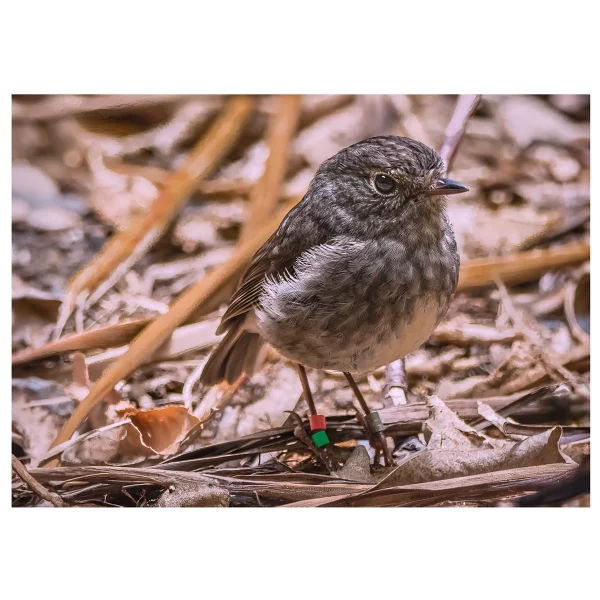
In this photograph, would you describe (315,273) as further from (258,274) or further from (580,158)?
(580,158)

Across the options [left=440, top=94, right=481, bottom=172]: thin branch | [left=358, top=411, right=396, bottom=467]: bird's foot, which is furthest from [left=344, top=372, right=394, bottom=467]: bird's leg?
[left=440, top=94, right=481, bottom=172]: thin branch

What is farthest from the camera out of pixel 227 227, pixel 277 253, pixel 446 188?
pixel 227 227

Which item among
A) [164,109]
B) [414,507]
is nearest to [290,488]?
[414,507]

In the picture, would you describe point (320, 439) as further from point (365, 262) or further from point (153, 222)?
point (153, 222)

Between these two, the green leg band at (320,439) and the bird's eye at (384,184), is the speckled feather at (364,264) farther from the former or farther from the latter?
the green leg band at (320,439)

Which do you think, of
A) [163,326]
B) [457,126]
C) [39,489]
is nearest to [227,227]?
[163,326]

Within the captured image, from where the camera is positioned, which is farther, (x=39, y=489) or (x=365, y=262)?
(x=39, y=489)
